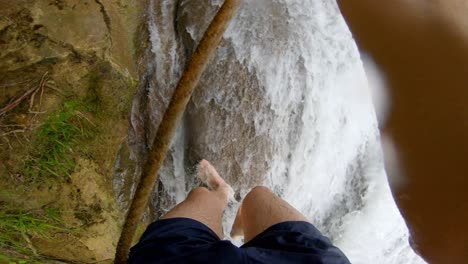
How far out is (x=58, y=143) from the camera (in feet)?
6.17

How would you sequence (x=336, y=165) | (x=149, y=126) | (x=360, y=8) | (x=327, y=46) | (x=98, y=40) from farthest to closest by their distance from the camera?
(x=336, y=165), (x=327, y=46), (x=149, y=126), (x=98, y=40), (x=360, y=8)

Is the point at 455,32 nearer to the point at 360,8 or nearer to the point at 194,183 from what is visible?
the point at 360,8

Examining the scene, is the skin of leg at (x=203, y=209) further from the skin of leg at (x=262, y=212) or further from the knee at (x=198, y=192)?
the skin of leg at (x=262, y=212)

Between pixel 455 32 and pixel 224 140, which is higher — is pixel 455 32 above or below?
above

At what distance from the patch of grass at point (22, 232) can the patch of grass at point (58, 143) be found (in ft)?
0.52

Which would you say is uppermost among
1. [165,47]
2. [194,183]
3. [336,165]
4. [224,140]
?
[165,47]

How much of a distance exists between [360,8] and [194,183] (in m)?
1.18

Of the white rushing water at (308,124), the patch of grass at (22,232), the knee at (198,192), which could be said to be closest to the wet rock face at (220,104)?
the white rushing water at (308,124)

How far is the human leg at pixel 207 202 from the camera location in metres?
1.75

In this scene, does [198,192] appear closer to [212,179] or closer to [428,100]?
[212,179]

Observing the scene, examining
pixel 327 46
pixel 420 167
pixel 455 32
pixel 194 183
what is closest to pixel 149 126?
pixel 194 183

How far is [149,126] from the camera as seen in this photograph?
238cm

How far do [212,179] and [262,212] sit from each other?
0.51 metres

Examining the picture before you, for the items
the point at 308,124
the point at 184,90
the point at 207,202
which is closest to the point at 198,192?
the point at 207,202
